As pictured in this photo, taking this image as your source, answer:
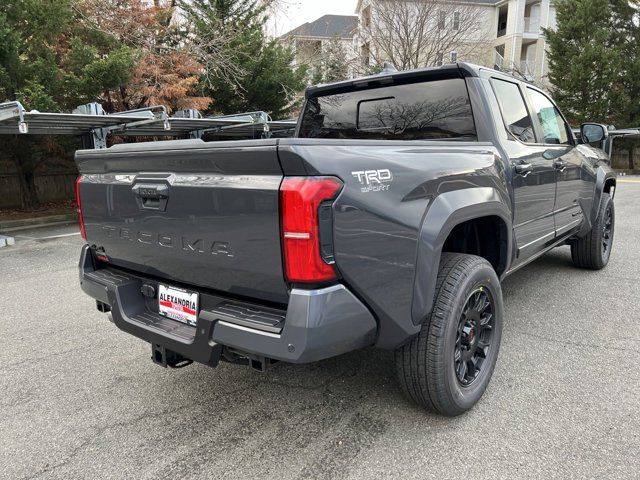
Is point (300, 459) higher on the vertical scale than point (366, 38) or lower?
lower

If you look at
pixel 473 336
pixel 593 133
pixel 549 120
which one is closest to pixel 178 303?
pixel 473 336

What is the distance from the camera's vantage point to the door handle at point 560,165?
3999 millimetres

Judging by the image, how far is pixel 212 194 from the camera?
82.0 inches

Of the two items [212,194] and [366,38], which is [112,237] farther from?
[366,38]

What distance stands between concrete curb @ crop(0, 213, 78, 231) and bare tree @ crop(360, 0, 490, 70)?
1849 cm

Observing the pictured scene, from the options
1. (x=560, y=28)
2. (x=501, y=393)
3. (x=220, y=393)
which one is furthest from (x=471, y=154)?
(x=560, y=28)

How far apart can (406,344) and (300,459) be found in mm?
778

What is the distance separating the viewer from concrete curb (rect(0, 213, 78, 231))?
10.5 m

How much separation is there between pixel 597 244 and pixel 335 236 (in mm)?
4531

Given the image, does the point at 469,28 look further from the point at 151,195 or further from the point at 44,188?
the point at 151,195

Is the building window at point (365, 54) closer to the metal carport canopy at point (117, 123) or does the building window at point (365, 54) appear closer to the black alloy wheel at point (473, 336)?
the metal carport canopy at point (117, 123)

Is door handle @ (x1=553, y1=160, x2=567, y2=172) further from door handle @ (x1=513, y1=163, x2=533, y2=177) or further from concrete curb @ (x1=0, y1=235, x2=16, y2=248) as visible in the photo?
concrete curb @ (x1=0, y1=235, x2=16, y2=248)

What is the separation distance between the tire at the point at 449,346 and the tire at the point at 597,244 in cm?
313

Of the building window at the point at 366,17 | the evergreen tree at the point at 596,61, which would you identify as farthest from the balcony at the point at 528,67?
the building window at the point at 366,17
